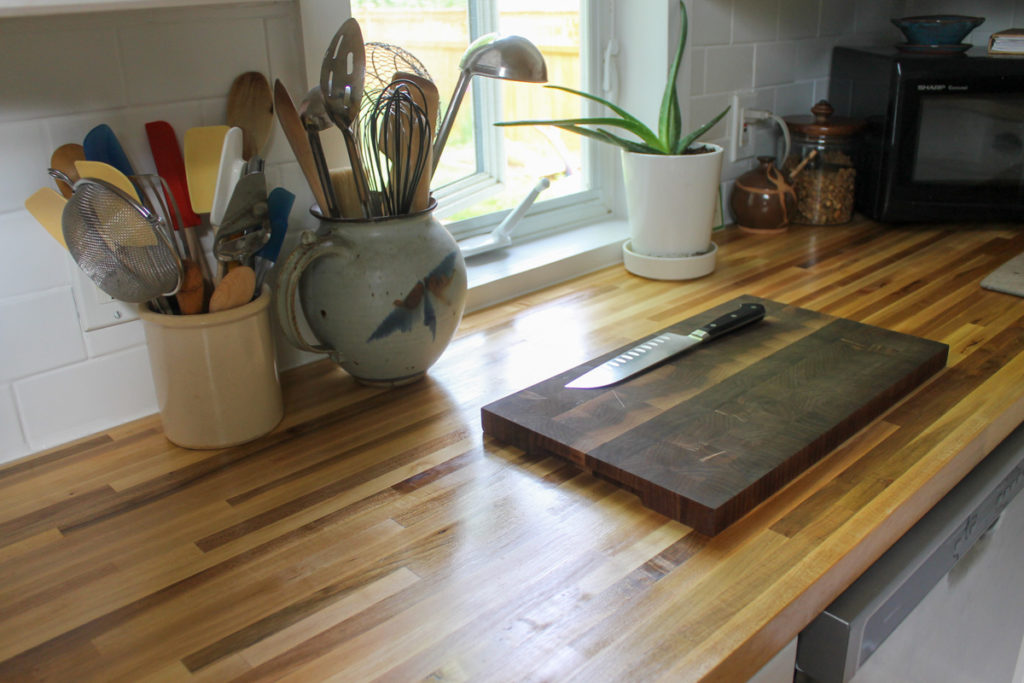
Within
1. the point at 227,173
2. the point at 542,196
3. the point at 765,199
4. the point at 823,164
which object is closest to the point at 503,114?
the point at 542,196

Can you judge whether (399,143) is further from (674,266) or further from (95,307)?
(674,266)

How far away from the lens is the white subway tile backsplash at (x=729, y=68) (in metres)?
1.57

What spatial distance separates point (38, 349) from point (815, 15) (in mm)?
1566

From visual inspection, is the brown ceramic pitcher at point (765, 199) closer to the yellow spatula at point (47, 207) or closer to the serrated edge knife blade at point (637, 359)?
the serrated edge knife blade at point (637, 359)

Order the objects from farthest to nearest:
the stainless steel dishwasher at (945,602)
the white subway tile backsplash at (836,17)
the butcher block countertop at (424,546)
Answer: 1. the white subway tile backsplash at (836,17)
2. the stainless steel dishwasher at (945,602)
3. the butcher block countertop at (424,546)

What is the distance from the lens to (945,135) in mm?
1479

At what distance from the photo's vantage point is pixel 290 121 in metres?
0.89

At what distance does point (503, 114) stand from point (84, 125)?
758 mm

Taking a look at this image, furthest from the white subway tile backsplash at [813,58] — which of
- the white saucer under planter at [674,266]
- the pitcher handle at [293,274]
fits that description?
the pitcher handle at [293,274]

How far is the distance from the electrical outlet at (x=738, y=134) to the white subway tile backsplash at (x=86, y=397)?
1167 mm

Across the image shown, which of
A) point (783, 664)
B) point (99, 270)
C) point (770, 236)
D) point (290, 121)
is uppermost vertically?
point (290, 121)

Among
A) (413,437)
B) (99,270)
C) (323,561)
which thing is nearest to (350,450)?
(413,437)

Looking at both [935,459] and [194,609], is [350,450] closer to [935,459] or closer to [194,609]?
[194,609]

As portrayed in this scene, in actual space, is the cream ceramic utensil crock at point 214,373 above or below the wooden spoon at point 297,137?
below
